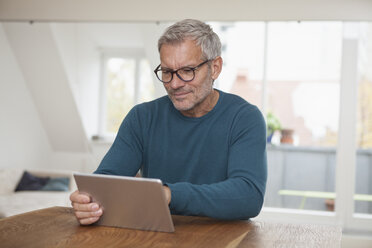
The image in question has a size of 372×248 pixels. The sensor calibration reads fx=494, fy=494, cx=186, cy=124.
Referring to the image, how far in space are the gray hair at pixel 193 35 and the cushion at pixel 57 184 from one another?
12.0ft

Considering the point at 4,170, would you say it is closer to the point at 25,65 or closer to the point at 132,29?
the point at 25,65

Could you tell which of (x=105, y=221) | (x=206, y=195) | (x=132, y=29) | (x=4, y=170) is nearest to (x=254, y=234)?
(x=206, y=195)

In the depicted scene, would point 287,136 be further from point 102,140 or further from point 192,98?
point 192,98

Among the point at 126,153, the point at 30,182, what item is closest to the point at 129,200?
the point at 126,153

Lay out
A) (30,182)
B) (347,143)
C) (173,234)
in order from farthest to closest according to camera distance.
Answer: (30,182) → (347,143) → (173,234)

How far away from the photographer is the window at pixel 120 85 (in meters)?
6.80

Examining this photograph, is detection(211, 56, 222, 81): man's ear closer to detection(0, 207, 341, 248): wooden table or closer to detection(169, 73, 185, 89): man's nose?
detection(169, 73, 185, 89): man's nose

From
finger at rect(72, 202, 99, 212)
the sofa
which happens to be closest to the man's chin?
finger at rect(72, 202, 99, 212)

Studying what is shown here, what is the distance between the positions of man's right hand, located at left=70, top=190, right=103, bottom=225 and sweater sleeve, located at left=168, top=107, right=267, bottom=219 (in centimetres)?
22

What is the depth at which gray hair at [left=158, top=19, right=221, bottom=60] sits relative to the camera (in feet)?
5.87

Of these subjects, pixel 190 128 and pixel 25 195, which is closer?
pixel 190 128

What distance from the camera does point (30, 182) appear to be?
5.31 metres

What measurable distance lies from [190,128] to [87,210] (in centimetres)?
58

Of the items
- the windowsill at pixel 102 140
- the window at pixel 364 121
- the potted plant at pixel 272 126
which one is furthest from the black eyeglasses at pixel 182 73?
the windowsill at pixel 102 140
